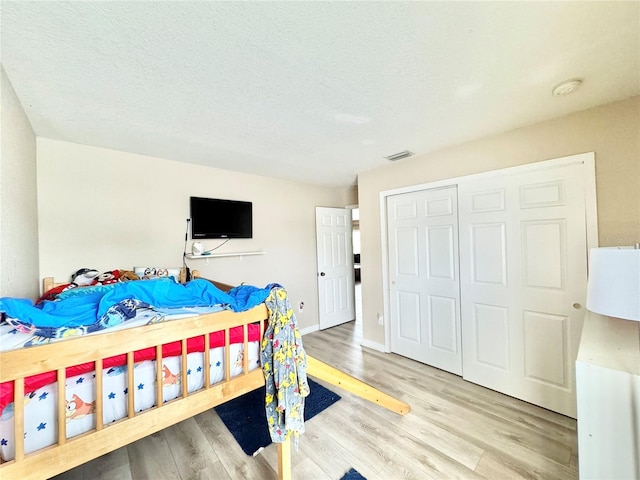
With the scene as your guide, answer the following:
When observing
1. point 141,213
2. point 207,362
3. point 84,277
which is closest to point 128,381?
point 207,362

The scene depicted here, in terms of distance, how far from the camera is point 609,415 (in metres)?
0.83

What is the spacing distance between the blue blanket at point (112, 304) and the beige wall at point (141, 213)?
49.4 inches

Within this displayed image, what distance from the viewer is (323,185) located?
160 inches

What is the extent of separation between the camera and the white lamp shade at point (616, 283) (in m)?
1.05

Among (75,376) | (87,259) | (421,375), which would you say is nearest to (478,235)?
(421,375)

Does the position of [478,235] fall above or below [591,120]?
below

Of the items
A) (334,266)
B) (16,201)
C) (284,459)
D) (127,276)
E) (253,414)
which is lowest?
(253,414)

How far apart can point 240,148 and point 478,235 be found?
7.86ft

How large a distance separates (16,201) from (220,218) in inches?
63.1

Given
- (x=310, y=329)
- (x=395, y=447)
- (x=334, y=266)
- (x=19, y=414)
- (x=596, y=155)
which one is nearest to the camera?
(x=19, y=414)

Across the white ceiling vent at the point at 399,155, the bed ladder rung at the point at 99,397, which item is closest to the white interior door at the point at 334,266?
the white ceiling vent at the point at 399,155

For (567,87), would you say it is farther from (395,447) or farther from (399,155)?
(395,447)

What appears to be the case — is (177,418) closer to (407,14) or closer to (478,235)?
(407,14)

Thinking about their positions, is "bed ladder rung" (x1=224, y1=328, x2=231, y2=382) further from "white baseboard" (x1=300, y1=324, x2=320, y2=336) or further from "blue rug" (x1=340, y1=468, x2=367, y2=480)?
"white baseboard" (x1=300, y1=324, x2=320, y2=336)
